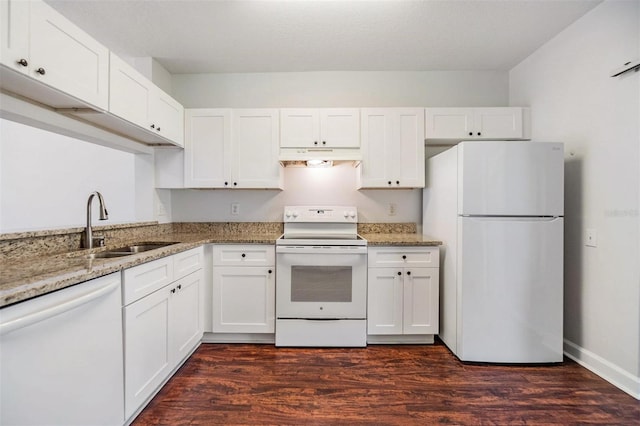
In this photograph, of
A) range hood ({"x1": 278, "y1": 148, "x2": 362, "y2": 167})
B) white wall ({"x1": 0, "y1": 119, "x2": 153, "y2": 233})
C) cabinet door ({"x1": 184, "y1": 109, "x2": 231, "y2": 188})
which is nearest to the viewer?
white wall ({"x1": 0, "y1": 119, "x2": 153, "y2": 233})

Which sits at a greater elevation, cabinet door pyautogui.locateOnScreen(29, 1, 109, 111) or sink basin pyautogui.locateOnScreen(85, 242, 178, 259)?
cabinet door pyautogui.locateOnScreen(29, 1, 109, 111)

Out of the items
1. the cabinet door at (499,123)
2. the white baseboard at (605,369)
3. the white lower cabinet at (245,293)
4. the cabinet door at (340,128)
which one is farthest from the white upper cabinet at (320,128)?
the white baseboard at (605,369)

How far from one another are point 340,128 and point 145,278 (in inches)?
76.7

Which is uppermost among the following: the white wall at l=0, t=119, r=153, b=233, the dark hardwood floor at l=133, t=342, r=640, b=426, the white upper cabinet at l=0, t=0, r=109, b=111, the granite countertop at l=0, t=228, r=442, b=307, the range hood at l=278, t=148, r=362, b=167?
the white upper cabinet at l=0, t=0, r=109, b=111

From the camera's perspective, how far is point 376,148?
8.54 ft

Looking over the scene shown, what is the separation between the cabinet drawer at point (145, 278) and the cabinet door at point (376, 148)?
174cm

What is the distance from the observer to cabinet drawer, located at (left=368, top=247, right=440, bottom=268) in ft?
7.64

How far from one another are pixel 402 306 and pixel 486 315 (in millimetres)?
607

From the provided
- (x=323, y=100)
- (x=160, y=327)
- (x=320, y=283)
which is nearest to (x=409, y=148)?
(x=323, y=100)

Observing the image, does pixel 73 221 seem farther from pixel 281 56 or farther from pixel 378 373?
pixel 378 373

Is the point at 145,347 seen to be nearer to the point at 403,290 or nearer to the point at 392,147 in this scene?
the point at 403,290

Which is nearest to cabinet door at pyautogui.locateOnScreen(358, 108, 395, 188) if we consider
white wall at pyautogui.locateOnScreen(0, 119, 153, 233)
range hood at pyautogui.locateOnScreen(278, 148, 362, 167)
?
range hood at pyautogui.locateOnScreen(278, 148, 362, 167)

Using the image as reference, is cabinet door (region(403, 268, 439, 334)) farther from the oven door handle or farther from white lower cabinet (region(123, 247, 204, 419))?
white lower cabinet (region(123, 247, 204, 419))

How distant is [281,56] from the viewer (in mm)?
2551
